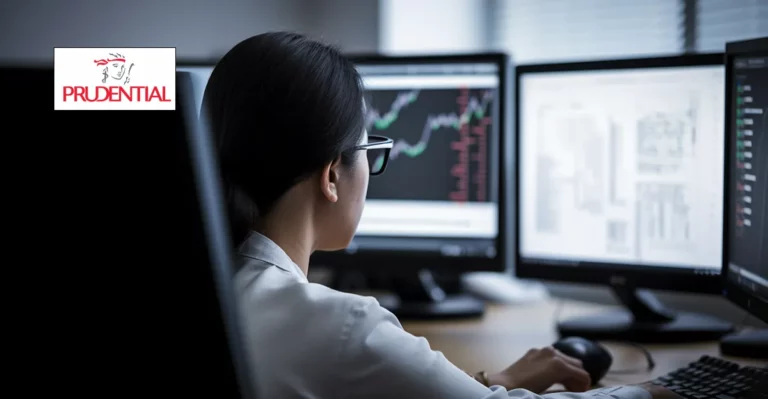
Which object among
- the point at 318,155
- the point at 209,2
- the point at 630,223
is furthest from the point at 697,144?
the point at 209,2

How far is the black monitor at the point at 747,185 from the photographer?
3.97 ft

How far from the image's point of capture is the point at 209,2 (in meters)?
2.23

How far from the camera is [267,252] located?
1.00 meters

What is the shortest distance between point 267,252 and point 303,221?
8 cm

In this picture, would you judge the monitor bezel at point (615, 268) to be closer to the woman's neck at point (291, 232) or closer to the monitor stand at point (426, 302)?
the monitor stand at point (426, 302)

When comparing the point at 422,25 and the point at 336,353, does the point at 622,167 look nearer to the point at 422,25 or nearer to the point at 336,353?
the point at 336,353

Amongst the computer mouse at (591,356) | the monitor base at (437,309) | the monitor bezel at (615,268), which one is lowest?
the monitor base at (437,309)

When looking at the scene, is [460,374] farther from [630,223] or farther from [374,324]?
[630,223]

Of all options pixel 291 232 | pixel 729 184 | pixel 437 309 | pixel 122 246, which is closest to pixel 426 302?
A: pixel 437 309

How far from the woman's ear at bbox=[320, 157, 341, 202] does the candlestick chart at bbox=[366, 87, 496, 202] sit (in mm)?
607

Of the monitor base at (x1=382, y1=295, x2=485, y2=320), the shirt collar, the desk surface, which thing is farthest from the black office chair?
the monitor base at (x1=382, y1=295, x2=485, y2=320)

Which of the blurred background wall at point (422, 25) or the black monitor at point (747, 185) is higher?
the blurred background wall at point (422, 25)

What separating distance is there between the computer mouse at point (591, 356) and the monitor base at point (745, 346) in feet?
0.81

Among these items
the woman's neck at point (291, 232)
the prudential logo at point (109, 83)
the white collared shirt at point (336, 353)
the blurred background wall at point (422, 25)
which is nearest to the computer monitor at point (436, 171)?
the blurred background wall at point (422, 25)
